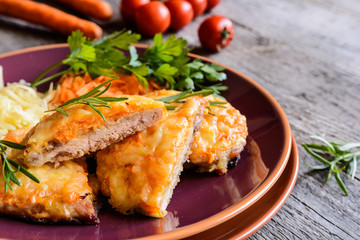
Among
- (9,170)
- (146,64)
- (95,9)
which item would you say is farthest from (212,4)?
(9,170)

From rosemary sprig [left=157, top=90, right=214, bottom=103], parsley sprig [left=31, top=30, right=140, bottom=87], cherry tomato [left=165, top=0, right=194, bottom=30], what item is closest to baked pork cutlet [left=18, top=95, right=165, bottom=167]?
rosemary sprig [left=157, top=90, right=214, bottom=103]

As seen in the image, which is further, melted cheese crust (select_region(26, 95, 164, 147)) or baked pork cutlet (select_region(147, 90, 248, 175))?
baked pork cutlet (select_region(147, 90, 248, 175))

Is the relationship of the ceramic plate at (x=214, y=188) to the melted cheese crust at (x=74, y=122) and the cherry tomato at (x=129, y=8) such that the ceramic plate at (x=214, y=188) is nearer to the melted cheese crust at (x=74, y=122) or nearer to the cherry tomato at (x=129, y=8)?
the melted cheese crust at (x=74, y=122)

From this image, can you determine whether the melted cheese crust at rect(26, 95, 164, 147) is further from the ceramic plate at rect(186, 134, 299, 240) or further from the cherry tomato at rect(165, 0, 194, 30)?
the cherry tomato at rect(165, 0, 194, 30)

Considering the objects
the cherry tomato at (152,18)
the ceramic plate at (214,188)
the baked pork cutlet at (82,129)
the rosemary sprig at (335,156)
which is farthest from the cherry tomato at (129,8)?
the baked pork cutlet at (82,129)

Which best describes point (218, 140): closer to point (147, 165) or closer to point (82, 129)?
point (147, 165)
